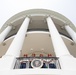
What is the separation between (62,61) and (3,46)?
43.3 feet

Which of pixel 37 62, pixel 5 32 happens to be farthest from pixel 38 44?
pixel 37 62

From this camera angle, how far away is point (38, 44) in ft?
81.4

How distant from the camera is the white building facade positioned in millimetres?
12419

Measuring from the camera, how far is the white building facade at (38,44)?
12.4 m

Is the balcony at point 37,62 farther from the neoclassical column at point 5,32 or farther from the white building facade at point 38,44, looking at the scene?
the neoclassical column at point 5,32

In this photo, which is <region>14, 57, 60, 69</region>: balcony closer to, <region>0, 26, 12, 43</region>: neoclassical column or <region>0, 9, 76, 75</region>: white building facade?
<region>0, 9, 76, 75</region>: white building facade

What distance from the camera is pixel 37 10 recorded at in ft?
90.6

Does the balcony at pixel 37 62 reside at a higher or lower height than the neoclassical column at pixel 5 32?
lower

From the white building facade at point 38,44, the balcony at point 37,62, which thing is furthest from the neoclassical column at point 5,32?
the balcony at point 37,62

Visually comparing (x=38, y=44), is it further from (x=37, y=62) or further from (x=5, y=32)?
(x=37, y=62)

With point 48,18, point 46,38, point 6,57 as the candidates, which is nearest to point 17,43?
point 6,57

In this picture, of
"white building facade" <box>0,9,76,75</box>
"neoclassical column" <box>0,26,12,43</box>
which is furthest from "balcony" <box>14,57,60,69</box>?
"neoclassical column" <box>0,26,12,43</box>

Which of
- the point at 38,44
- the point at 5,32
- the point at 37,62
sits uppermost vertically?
the point at 5,32

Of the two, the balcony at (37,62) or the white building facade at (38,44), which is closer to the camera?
the white building facade at (38,44)
